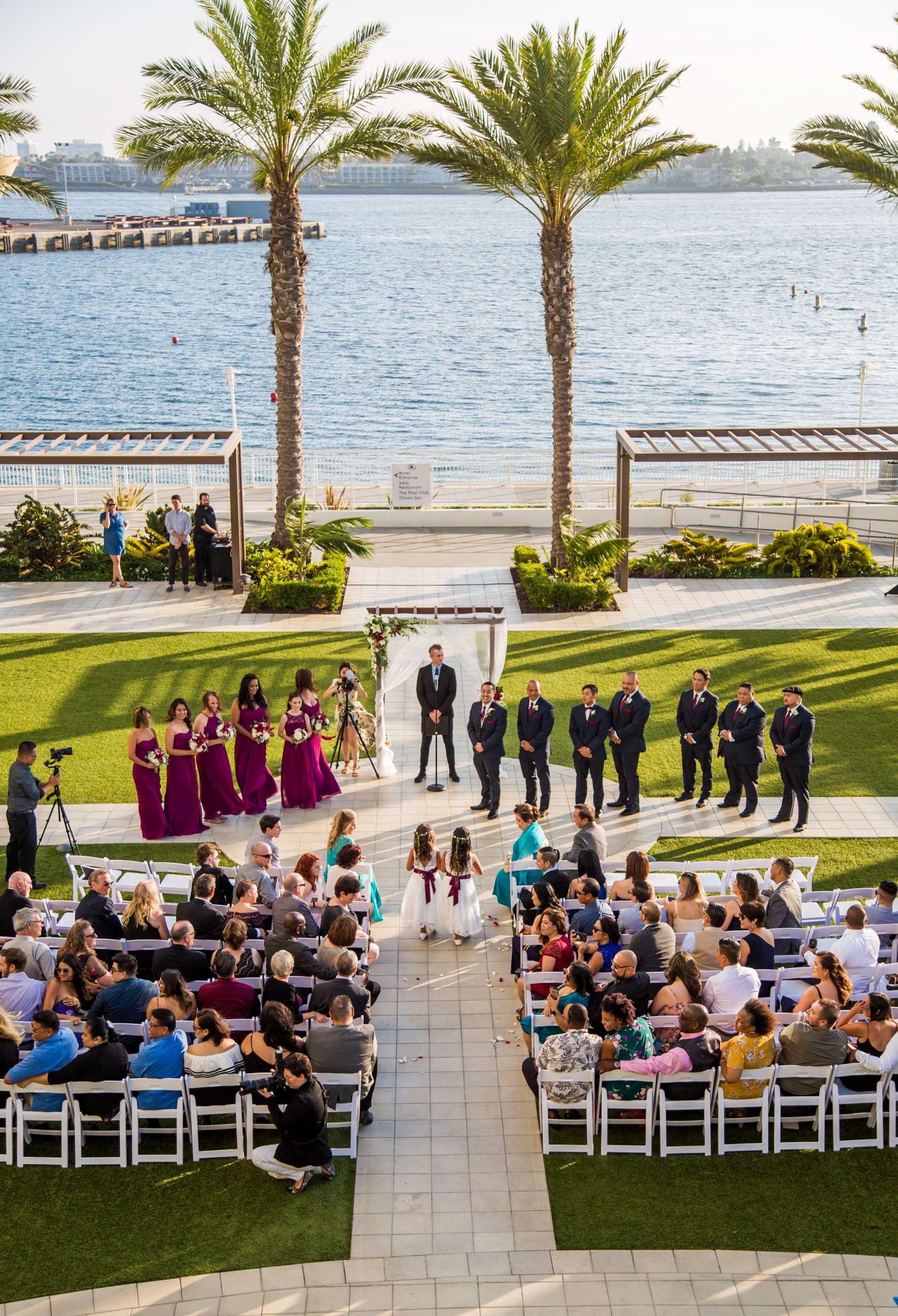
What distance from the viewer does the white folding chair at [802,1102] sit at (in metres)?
9.44

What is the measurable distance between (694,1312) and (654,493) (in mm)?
32342

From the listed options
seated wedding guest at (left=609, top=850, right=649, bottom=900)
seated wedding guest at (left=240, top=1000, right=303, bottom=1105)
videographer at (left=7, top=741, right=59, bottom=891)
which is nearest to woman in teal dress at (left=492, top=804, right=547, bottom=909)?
seated wedding guest at (left=609, top=850, right=649, bottom=900)

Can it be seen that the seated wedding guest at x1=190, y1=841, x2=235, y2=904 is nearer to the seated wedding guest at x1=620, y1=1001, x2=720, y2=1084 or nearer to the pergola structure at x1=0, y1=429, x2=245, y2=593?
the seated wedding guest at x1=620, y1=1001, x2=720, y2=1084

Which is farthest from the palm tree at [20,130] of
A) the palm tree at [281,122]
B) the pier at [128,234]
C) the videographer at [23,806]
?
the pier at [128,234]

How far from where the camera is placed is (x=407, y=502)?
27719 mm

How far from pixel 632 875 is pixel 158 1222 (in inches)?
192

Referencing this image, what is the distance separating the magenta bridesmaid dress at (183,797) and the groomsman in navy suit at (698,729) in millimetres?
5724

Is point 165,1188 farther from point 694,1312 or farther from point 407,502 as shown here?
point 407,502

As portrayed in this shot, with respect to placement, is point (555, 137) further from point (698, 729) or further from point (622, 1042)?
point (622, 1042)

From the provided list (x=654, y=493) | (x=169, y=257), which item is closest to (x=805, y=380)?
(x=654, y=493)

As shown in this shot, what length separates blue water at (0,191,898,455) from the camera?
69.9 m

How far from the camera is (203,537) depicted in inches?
950

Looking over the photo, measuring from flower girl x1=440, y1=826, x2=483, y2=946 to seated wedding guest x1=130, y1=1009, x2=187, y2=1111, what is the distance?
347cm

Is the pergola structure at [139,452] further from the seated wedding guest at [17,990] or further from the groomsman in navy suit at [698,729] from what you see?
the seated wedding guest at [17,990]
